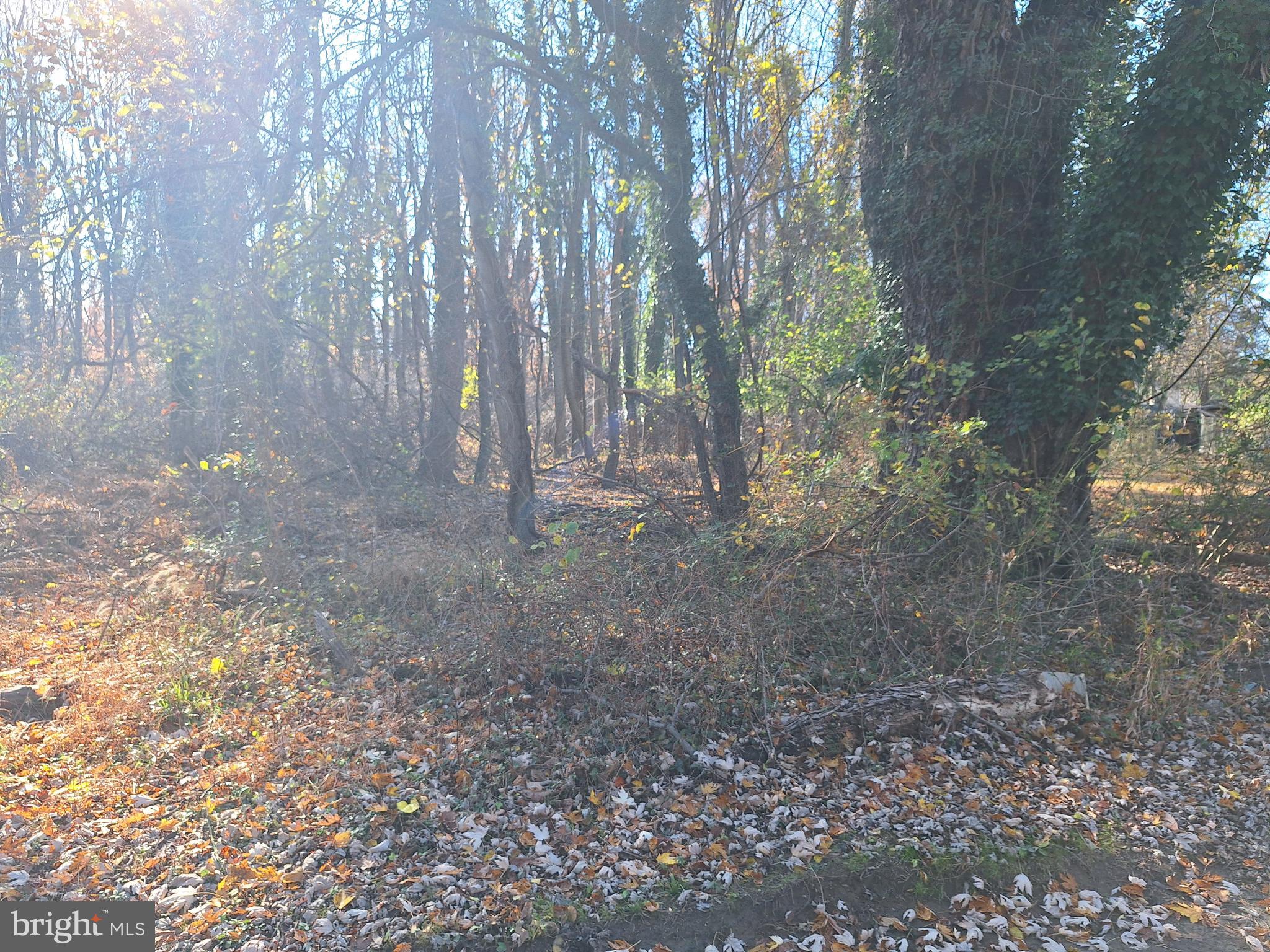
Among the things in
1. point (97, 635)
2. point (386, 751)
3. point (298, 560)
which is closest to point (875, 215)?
point (386, 751)

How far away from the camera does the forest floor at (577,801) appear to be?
3941 millimetres

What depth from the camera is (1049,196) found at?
816 centimetres

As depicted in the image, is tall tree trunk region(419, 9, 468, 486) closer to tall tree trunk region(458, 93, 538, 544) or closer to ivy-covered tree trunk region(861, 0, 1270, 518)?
tall tree trunk region(458, 93, 538, 544)

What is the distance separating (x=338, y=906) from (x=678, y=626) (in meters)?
3.21

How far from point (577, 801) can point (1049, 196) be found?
7.56 m

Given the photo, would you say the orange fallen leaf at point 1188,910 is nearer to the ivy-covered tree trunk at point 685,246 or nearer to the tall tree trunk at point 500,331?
the ivy-covered tree trunk at point 685,246

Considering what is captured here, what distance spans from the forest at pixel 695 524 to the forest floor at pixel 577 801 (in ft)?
0.10

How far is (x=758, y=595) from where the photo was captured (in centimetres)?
624

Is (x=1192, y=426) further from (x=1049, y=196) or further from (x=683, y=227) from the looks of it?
(x=683, y=227)

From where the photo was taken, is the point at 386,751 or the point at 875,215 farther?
the point at 875,215

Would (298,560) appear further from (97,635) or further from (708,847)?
(708,847)

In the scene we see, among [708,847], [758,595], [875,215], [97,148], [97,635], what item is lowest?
[708,847]

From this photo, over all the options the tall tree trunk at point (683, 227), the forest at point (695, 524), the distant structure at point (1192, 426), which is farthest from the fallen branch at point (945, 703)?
the tall tree trunk at point (683, 227)

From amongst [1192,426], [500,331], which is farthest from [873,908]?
[500,331]
